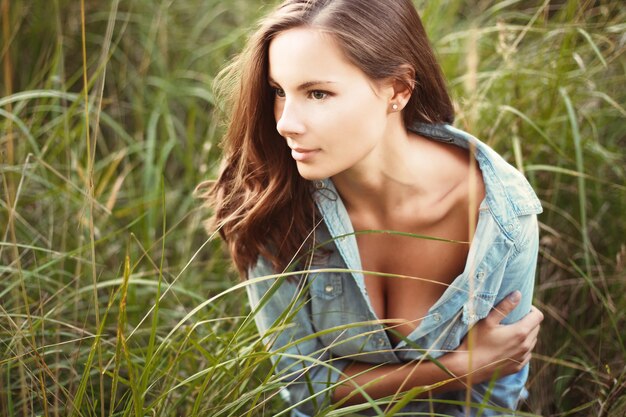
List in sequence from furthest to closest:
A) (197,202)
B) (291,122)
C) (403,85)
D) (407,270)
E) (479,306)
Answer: (197,202) < (407,270) < (479,306) < (403,85) < (291,122)

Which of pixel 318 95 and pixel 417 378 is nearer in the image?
pixel 318 95

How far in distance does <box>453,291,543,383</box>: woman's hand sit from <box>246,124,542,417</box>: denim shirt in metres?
0.03

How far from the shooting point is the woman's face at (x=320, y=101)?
1.59m

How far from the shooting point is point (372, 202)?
189 cm

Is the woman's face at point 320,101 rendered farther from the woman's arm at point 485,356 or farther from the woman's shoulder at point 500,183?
the woman's arm at point 485,356

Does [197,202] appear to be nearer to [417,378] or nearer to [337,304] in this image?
[337,304]

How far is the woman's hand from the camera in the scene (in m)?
1.86

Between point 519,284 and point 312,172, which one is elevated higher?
point 312,172

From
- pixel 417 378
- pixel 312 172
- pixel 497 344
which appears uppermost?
pixel 312 172

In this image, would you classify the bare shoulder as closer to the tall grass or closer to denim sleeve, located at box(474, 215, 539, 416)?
denim sleeve, located at box(474, 215, 539, 416)

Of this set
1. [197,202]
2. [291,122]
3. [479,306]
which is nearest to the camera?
[291,122]

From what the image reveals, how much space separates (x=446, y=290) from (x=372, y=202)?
0.98 feet

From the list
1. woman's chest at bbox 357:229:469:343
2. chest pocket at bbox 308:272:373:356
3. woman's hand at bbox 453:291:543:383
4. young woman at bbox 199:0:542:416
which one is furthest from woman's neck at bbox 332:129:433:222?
woman's hand at bbox 453:291:543:383

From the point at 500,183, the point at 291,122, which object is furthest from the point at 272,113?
the point at 500,183
